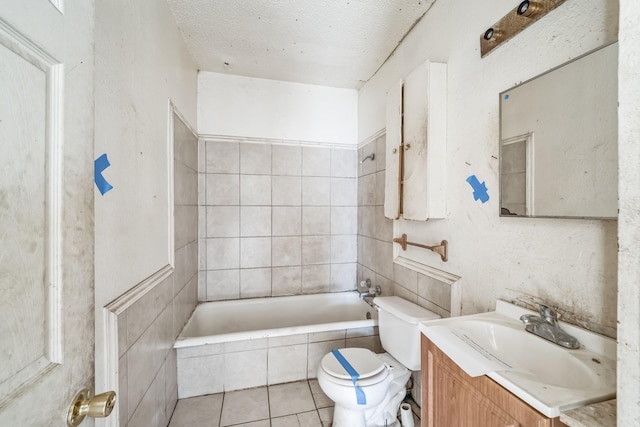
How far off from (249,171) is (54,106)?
198 centimetres

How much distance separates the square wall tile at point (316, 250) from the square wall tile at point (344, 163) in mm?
664

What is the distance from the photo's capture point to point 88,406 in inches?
19.0

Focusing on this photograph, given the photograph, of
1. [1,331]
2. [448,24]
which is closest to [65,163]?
[1,331]

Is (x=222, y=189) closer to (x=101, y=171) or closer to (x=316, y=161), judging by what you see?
(x=316, y=161)

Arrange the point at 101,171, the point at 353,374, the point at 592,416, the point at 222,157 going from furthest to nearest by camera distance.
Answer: the point at 222,157
the point at 353,374
the point at 101,171
the point at 592,416

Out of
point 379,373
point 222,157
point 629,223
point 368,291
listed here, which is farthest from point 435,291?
point 222,157

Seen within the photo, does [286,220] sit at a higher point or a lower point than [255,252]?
higher

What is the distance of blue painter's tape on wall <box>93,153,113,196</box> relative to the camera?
0.87m

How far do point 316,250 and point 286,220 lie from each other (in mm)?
422

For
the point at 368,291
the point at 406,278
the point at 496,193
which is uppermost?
the point at 496,193

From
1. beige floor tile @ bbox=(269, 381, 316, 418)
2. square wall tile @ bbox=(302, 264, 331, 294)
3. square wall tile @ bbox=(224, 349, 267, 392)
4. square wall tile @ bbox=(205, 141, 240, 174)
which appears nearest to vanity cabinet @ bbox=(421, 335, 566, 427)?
beige floor tile @ bbox=(269, 381, 316, 418)

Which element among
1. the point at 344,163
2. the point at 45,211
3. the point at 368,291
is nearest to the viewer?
the point at 45,211

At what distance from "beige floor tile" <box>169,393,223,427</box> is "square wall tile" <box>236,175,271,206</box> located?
1492 millimetres

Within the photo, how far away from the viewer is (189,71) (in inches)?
79.0
